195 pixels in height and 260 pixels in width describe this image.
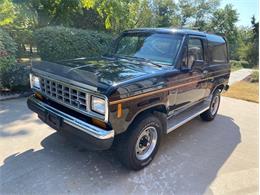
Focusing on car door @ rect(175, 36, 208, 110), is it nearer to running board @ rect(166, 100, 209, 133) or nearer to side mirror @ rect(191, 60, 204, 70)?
side mirror @ rect(191, 60, 204, 70)

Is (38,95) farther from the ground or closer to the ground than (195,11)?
closer to the ground

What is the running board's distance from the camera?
3602 millimetres

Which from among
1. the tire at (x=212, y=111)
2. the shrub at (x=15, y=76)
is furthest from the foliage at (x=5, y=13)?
the tire at (x=212, y=111)

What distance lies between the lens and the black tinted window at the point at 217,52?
4.51m

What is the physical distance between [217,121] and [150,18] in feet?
35.0

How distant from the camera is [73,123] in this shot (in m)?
2.63

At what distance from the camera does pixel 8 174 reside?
9.02 feet

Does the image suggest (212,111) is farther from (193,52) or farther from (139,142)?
(139,142)

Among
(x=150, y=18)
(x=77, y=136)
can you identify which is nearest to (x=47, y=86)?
(x=77, y=136)

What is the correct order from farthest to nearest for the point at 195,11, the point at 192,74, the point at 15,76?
the point at 195,11, the point at 15,76, the point at 192,74

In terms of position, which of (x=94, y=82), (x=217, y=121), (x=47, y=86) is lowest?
(x=217, y=121)

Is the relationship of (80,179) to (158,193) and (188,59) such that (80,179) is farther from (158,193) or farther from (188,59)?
(188,59)

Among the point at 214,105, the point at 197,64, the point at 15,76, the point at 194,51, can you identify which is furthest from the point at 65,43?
the point at 214,105

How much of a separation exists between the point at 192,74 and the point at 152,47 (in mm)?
817
